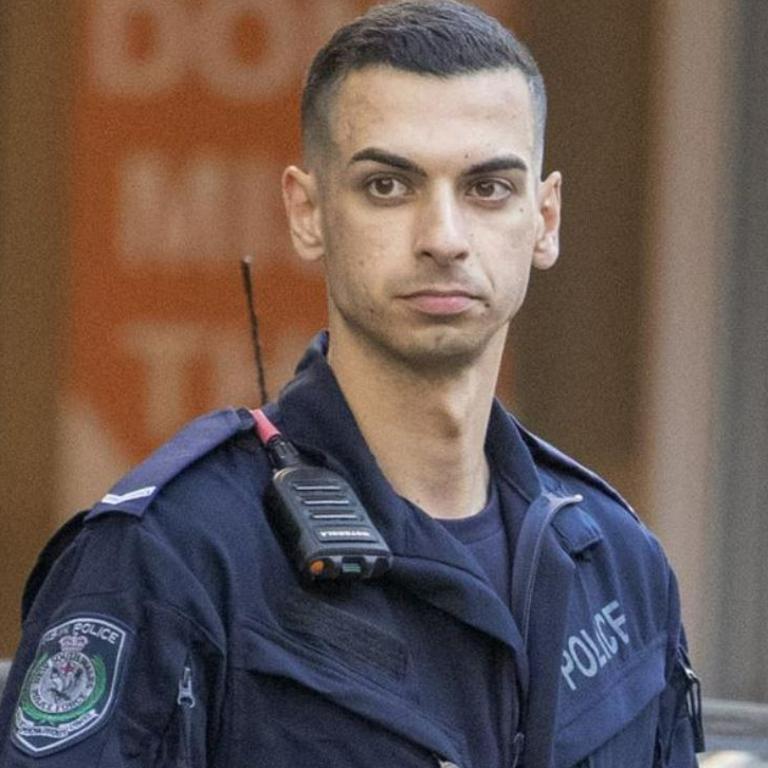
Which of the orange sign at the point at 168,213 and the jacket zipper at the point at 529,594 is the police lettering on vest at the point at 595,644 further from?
the orange sign at the point at 168,213

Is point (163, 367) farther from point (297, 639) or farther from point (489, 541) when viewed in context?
point (297, 639)

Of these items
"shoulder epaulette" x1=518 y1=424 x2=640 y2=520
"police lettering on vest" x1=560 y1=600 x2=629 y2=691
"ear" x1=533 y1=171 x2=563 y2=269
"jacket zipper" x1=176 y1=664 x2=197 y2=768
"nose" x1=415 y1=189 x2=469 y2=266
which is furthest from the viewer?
"shoulder epaulette" x1=518 y1=424 x2=640 y2=520

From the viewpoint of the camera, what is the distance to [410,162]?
2688mm

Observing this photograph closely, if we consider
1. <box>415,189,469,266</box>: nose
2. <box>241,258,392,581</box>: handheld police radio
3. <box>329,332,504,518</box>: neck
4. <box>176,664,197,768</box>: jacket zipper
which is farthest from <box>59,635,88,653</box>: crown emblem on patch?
<box>415,189,469,266</box>: nose

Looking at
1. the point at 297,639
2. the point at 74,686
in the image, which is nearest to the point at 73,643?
the point at 74,686

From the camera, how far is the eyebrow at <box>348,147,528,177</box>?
8.82ft

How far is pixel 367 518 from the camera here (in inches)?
104

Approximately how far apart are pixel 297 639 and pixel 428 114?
0.57 metres

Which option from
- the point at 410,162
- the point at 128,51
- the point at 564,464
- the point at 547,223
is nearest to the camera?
the point at 410,162

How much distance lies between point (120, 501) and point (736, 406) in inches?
148

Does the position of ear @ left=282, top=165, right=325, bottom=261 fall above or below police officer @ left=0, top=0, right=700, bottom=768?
above

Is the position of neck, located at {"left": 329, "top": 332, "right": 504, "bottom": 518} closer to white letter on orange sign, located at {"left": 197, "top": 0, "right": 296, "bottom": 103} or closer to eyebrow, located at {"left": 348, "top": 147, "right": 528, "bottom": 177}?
eyebrow, located at {"left": 348, "top": 147, "right": 528, "bottom": 177}

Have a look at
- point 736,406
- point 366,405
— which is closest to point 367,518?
point 366,405

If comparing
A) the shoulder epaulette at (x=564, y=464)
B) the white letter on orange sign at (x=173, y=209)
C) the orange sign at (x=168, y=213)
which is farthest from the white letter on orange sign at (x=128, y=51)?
the shoulder epaulette at (x=564, y=464)
